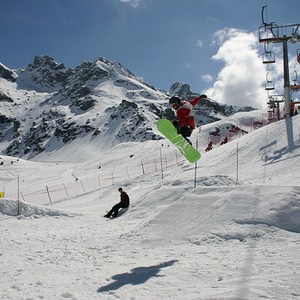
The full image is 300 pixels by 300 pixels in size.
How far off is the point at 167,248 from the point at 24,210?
6.53 metres

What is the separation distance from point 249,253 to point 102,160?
37901 mm

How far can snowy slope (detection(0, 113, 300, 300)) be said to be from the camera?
193 inches

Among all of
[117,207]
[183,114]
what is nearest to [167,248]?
[183,114]

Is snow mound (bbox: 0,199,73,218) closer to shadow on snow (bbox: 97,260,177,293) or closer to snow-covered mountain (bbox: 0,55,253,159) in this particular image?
shadow on snow (bbox: 97,260,177,293)

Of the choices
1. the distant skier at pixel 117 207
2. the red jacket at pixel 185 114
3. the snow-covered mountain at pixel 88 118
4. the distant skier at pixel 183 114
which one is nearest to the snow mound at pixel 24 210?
the distant skier at pixel 117 207

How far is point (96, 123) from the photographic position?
454 feet

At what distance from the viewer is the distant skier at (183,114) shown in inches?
367

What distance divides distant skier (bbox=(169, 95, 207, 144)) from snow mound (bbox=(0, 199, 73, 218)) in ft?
16.9

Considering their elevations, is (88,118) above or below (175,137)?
above

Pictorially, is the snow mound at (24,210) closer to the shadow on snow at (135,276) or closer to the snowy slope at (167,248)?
the snowy slope at (167,248)

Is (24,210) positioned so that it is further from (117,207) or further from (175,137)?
(175,137)

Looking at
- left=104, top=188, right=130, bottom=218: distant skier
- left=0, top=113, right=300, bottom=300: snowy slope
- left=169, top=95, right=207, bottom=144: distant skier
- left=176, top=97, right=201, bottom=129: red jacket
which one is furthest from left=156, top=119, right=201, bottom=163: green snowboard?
left=104, top=188, right=130, bottom=218: distant skier

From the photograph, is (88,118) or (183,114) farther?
(88,118)

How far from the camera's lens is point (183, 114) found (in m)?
9.43
